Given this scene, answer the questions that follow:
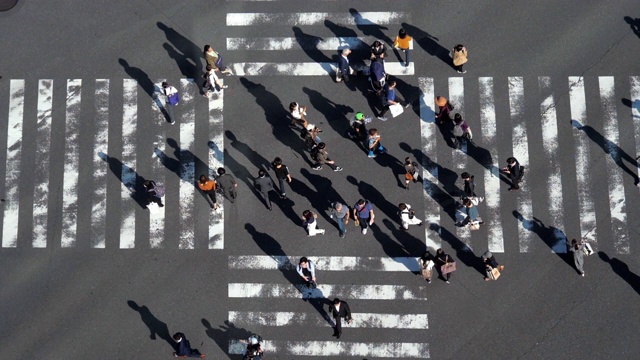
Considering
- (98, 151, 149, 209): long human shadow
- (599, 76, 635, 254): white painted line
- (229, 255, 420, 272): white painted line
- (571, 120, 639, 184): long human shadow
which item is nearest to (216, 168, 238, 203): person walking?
(229, 255, 420, 272): white painted line

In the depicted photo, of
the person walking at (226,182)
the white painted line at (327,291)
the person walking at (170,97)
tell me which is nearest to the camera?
the person walking at (226,182)

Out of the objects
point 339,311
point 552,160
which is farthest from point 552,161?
point 339,311

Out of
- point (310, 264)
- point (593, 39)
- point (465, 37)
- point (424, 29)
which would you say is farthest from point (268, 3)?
point (593, 39)

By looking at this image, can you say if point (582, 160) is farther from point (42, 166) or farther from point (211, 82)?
point (42, 166)

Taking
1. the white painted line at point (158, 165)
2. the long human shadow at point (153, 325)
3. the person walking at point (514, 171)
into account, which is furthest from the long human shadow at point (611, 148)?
the long human shadow at point (153, 325)

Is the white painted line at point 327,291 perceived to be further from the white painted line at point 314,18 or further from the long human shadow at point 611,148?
the white painted line at point 314,18

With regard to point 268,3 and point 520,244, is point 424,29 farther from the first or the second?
point 520,244
